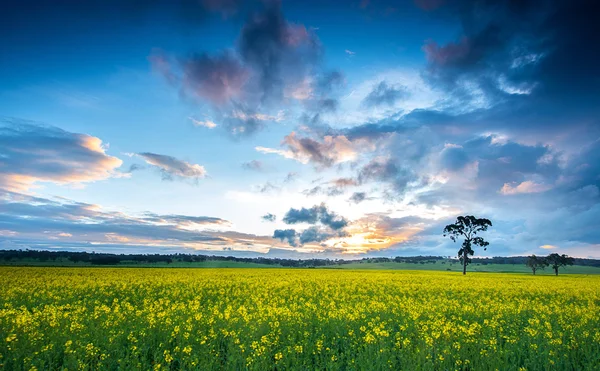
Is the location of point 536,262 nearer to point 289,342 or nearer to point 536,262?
point 536,262

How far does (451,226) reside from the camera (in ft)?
264

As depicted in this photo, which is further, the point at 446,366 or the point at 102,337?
the point at 102,337

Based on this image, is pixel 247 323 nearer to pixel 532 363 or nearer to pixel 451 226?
pixel 532 363

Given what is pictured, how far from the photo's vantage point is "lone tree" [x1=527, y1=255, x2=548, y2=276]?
342ft

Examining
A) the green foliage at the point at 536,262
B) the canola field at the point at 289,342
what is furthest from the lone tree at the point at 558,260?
the canola field at the point at 289,342

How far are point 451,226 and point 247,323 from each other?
79.0 meters

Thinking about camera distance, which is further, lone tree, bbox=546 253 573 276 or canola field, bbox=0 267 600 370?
lone tree, bbox=546 253 573 276

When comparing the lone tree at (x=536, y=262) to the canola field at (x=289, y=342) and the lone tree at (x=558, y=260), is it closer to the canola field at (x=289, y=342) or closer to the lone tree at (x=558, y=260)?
the lone tree at (x=558, y=260)

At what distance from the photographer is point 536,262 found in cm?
10612

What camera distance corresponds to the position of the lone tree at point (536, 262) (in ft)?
342

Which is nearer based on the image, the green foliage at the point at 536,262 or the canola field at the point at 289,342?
the canola field at the point at 289,342

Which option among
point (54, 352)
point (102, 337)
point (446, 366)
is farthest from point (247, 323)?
point (446, 366)

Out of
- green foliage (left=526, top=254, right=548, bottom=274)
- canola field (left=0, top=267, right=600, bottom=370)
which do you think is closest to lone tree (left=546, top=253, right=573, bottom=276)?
green foliage (left=526, top=254, right=548, bottom=274)

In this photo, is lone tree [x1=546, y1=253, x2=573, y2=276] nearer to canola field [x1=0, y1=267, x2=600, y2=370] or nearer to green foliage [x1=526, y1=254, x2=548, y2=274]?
green foliage [x1=526, y1=254, x2=548, y2=274]
